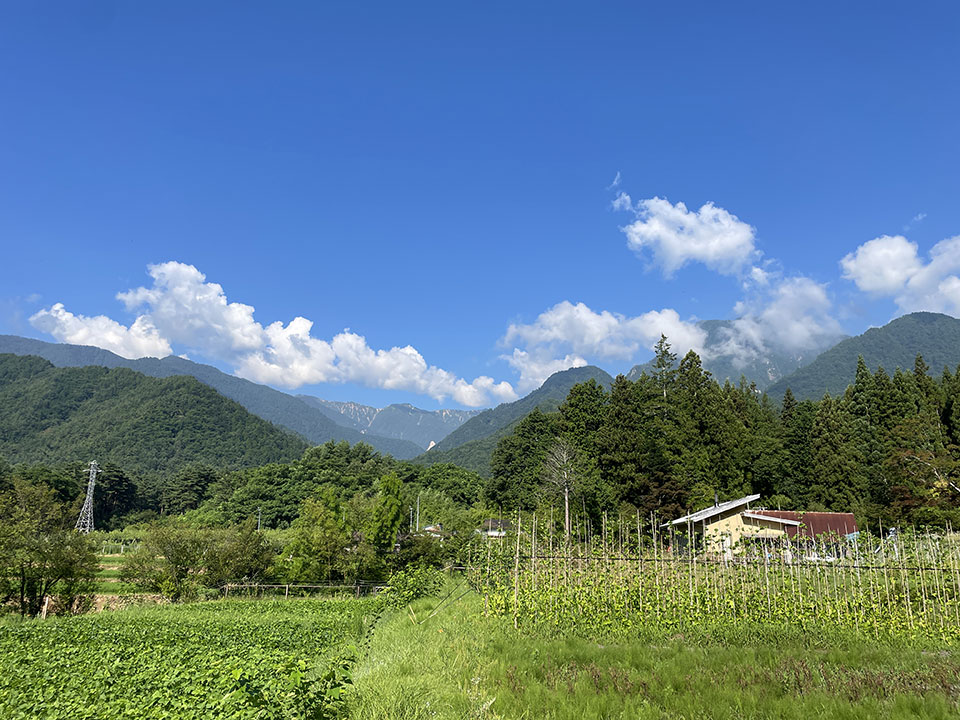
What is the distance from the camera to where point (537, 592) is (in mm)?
10758

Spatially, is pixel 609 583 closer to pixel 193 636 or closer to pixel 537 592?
pixel 537 592

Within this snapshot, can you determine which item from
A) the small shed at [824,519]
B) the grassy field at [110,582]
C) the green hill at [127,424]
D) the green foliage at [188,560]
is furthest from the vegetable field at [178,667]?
the green hill at [127,424]

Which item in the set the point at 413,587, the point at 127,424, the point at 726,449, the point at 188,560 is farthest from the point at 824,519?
the point at 127,424

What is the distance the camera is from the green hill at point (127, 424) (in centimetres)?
11175

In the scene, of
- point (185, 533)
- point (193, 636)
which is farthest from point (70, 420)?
point (193, 636)

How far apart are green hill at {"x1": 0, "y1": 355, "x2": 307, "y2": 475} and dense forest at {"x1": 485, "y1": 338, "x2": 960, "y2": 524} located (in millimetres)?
84004

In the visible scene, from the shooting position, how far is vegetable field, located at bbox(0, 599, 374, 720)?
481cm

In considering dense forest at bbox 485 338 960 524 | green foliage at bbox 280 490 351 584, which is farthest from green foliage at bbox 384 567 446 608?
dense forest at bbox 485 338 960 524

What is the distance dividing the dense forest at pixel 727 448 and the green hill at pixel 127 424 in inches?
3307

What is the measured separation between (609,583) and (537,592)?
1.42 metres

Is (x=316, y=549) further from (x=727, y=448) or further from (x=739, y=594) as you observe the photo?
(x=727, y=448)

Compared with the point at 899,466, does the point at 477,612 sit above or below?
below

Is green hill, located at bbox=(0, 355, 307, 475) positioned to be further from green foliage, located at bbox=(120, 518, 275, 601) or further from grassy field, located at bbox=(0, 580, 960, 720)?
grassy field, located at bbox=(0, 580, 960, 720)

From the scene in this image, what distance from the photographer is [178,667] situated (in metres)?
8.09
